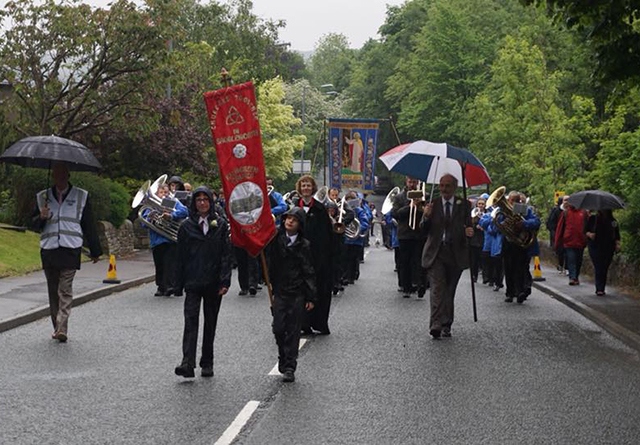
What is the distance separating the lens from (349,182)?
41156 mm

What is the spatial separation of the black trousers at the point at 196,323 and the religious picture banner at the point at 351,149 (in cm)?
3021

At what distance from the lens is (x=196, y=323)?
10.4 m

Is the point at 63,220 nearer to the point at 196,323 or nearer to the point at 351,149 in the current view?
the point at 196,323

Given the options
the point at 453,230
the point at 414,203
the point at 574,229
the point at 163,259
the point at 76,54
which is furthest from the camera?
the point at 76,54

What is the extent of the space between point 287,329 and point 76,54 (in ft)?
66.6

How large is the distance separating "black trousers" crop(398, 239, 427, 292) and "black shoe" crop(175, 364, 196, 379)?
9.29 meters

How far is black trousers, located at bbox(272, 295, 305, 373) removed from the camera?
1042 centimetres

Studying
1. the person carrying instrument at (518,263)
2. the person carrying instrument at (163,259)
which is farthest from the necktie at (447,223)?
the person carrying instrument at (163,259)

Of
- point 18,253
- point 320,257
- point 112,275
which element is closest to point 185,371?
point 320,257

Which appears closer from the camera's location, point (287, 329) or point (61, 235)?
point (287, 329)

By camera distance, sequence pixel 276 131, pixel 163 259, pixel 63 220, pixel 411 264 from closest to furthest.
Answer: pixel 63 220 < pixel 163 259 < pixel 411 264 < pixel 276 131

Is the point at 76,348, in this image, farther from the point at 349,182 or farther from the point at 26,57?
the point at 349,182

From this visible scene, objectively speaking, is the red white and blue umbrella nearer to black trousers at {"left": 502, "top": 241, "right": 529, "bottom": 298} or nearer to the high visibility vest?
black trousers at {"left": 502, "top": 241, "right": 529, "bottom": 298}

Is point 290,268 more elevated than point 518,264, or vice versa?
point 290,268
